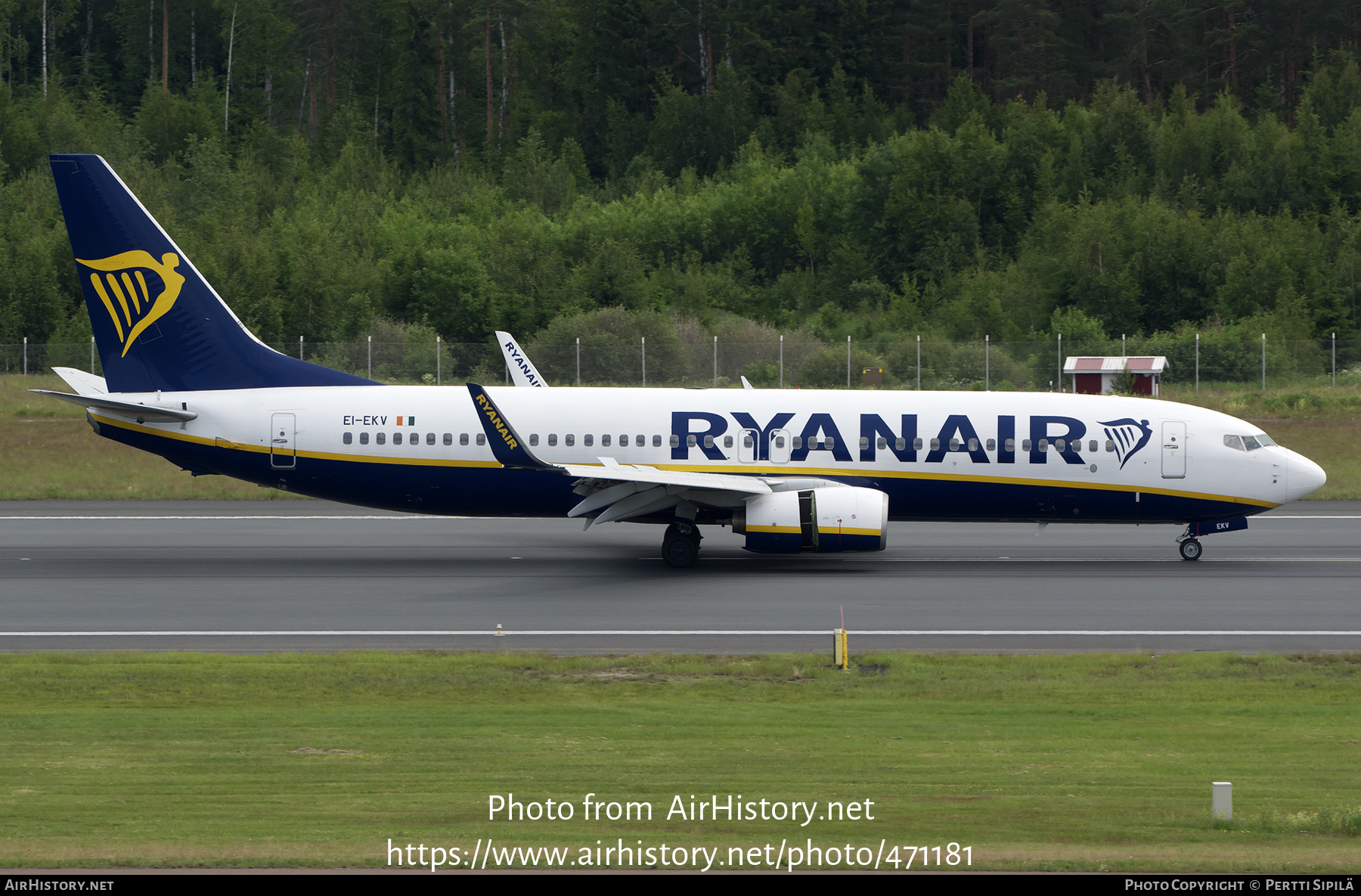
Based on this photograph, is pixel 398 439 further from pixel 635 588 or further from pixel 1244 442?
pixel 1244 442

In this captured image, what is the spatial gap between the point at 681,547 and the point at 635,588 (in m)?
2.29

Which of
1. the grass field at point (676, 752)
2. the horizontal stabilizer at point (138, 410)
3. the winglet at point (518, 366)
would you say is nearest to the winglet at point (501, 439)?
the grass field at point (676, 752)

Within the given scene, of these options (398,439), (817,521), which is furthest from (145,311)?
(817,521)

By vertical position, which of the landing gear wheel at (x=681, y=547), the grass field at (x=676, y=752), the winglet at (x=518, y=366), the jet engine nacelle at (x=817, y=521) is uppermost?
the winglet at (x=518, y=366)

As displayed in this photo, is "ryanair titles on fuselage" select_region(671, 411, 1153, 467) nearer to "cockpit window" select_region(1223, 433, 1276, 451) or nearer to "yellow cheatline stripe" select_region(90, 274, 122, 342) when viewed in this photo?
"cockpit window" select_region(1223, 433, 1276, 451)

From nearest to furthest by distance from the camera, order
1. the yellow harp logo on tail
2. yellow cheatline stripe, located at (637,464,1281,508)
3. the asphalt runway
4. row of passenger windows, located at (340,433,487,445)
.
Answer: the asphalt runway, yellow cheatline stripe, located at (637,464,1281,508), row of passenger windows, located at (340,433,487,445), the yellow harp logo on tail

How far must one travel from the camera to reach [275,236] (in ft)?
259

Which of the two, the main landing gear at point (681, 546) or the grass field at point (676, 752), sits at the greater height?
the main landing gear at point (681, 546)

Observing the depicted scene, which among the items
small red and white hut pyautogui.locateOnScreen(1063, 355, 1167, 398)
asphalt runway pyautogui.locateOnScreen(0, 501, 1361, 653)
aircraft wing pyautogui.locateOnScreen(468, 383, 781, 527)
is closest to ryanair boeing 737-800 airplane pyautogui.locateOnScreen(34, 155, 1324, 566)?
aircraft wing pyautogui.locateOnScreen(468, 383, 781, 527)

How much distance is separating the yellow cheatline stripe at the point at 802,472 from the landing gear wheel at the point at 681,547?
1265 mm

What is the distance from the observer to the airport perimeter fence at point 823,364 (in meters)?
53.3

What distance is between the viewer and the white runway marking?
66.2ft

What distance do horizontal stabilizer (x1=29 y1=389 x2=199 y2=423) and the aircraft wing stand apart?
607 centimetres

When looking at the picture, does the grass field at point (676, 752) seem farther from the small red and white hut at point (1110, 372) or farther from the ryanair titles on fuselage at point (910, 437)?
the small red and white hut at point (1110, 372)
